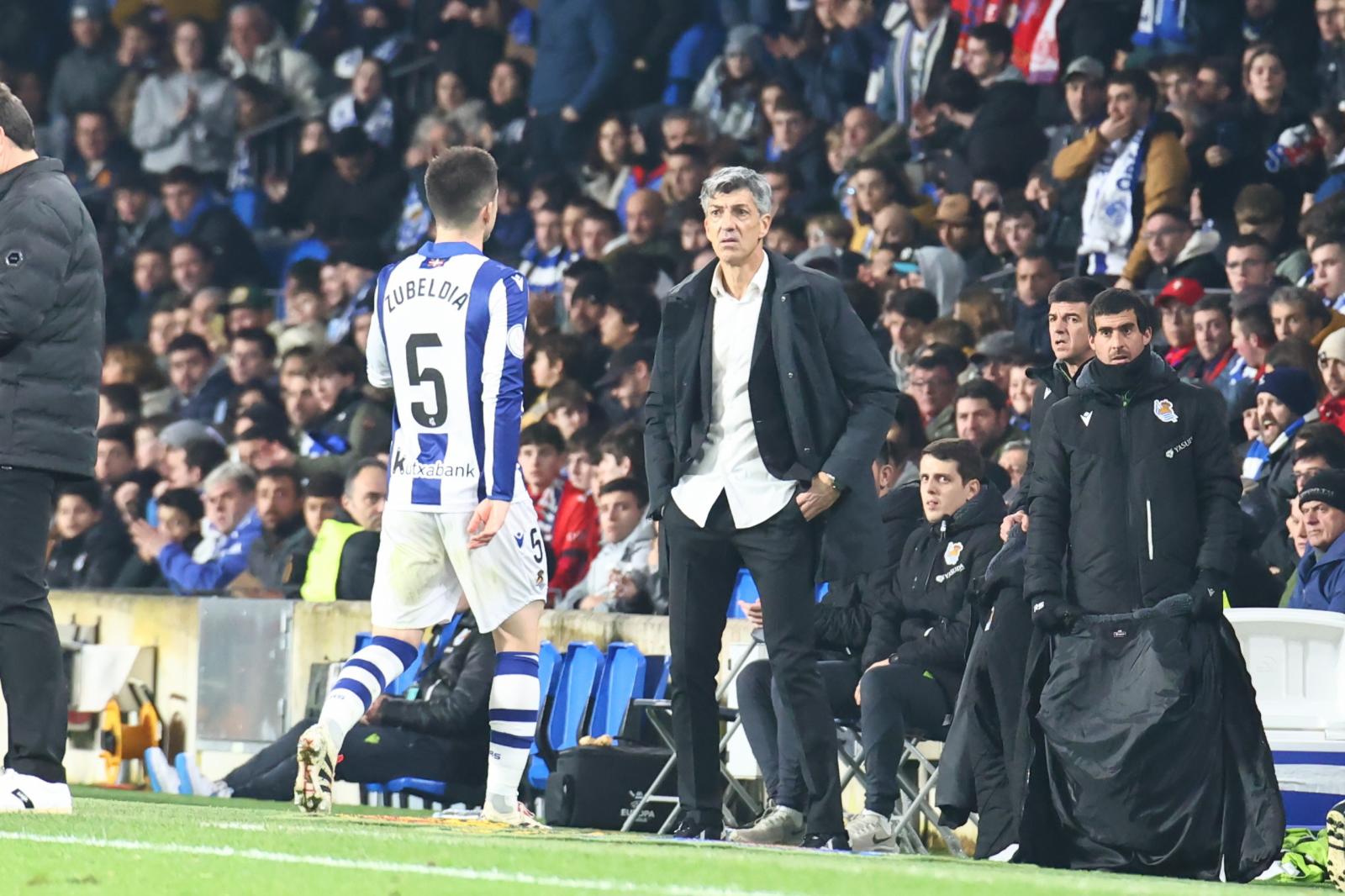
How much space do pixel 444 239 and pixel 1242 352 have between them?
15.6 feet

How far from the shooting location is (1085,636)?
8133 millimetres

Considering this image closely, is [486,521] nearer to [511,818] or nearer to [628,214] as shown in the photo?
[511,818]

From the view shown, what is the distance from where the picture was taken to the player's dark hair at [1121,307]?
27.0 ft

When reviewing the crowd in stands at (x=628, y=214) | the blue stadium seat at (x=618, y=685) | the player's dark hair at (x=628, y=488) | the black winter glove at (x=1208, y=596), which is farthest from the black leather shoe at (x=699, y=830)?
the player's dark hair at (x=628, y=488)

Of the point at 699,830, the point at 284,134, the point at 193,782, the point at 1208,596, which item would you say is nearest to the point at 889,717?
the point at 699,830

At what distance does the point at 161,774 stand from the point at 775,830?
5255 millimetres

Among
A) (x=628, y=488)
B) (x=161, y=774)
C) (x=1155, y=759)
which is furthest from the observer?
(x=161, y=774)

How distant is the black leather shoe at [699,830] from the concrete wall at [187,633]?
345 centimetres

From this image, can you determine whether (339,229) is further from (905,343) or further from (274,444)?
(905,343)

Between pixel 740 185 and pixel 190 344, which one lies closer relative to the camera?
pixel 740 185

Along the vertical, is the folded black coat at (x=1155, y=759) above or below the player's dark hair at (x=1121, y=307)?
below

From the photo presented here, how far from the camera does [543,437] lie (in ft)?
44.8

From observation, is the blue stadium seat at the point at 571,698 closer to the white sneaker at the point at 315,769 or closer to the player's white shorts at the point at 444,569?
the player's white shorts at the point at 444,569

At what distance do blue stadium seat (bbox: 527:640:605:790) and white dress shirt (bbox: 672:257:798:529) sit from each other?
318 cm
